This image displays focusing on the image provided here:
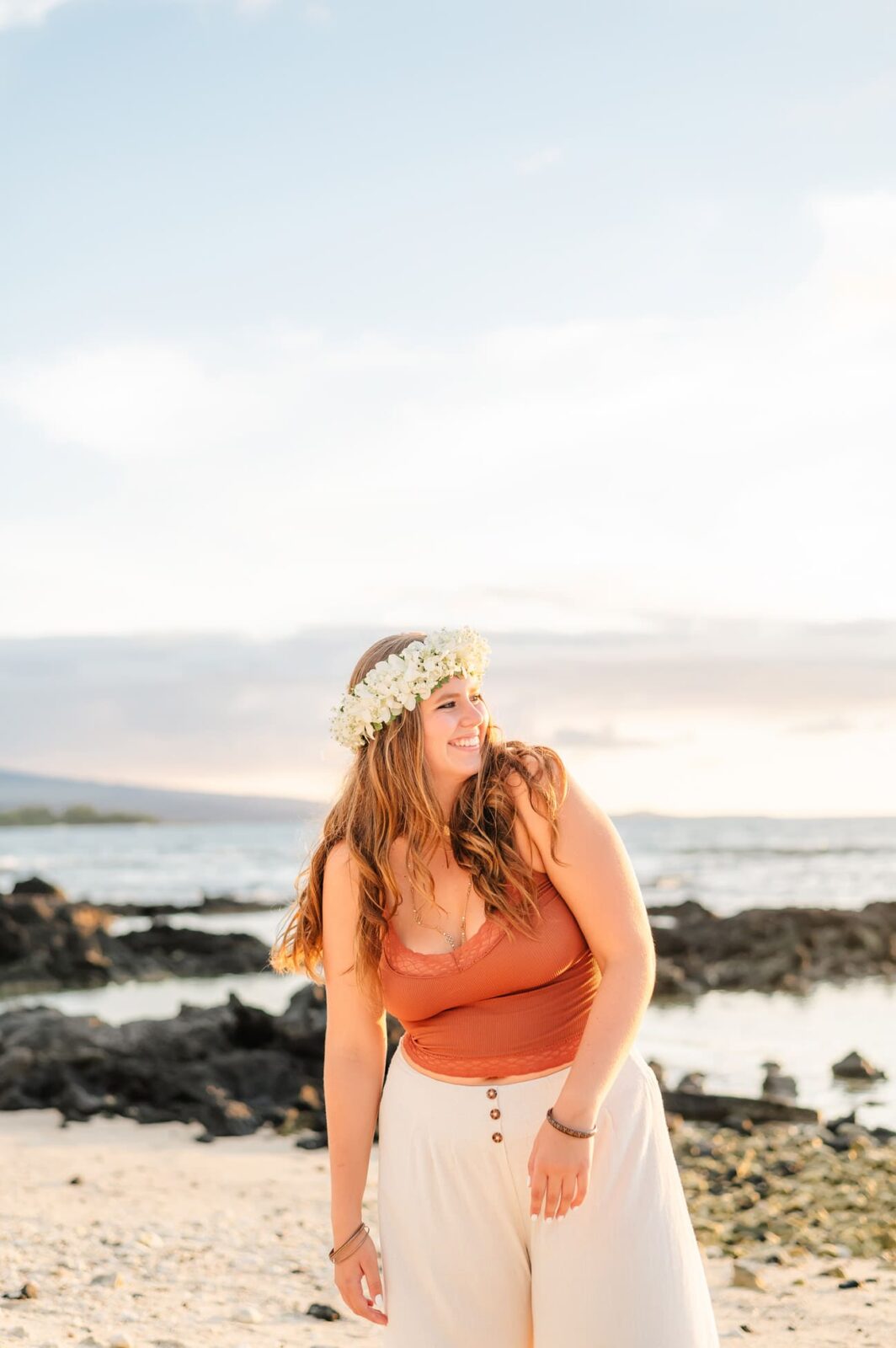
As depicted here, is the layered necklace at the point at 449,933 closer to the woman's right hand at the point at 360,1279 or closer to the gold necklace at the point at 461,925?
the gold necklace at the point at 461,925

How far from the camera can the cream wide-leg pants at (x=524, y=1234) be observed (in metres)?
3.13

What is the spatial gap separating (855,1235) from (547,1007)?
4223 mm

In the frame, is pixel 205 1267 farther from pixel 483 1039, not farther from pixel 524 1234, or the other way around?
pixel 483 1039

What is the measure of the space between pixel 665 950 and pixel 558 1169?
18.6 m

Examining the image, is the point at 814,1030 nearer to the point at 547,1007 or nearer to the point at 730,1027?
the point at 730,1027

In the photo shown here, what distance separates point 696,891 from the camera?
125ft

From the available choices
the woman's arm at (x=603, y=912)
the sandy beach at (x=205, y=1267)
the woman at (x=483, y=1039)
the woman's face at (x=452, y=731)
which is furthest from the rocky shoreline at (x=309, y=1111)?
the woman's face at (x=452, y=731)

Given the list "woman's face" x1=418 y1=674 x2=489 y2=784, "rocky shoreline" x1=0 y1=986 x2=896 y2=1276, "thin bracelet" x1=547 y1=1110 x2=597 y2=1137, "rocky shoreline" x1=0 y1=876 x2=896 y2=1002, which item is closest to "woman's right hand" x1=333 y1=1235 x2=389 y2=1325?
"thin bracelet" x1=547 y1=1110 x2=597 y2=1137

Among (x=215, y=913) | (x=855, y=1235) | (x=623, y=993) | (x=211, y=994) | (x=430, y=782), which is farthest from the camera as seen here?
(x=215, y=913)

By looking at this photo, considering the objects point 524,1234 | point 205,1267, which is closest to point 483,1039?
point 524,1234

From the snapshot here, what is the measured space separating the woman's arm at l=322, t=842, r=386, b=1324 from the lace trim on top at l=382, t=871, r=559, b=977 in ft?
0.45

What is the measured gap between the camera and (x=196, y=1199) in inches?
295

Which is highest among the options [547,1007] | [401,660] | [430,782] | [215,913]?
[401,660]

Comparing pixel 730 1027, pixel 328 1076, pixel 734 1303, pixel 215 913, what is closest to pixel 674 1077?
pixel 730 1027
